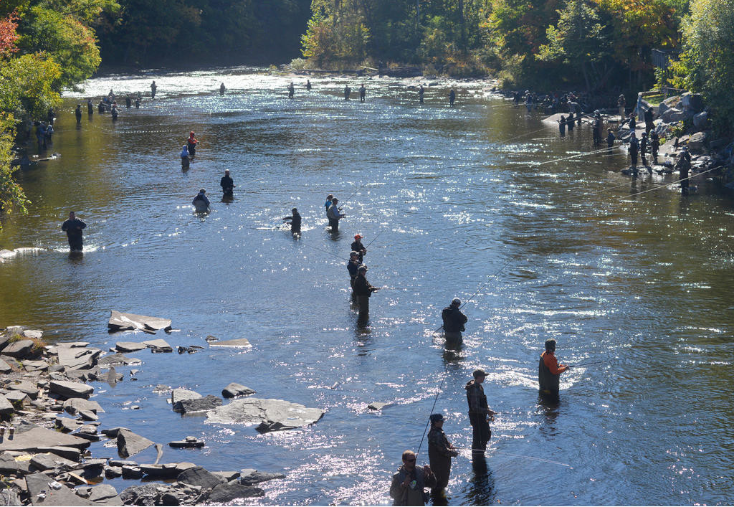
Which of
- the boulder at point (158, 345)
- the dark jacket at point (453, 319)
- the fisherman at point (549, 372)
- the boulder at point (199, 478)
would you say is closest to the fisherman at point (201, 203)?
the boulder at point (158, 345)

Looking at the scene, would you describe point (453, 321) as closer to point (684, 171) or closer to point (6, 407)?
point (6, 407)

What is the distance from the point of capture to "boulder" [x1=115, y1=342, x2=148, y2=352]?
868 inches

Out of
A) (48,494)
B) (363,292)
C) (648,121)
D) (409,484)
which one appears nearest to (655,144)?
(648,121)

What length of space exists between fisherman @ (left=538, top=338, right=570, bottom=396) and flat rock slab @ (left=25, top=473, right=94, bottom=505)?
34.0 feet

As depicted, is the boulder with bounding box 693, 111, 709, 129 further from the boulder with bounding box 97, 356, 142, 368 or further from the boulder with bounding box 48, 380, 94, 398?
the boulder with bounding box 48, 380, 94, 398

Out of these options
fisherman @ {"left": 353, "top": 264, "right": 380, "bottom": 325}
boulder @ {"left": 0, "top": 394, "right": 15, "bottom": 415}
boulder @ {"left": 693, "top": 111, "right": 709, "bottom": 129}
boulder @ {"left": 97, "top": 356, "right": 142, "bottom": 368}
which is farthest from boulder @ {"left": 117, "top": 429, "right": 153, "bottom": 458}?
boulder @ {"left": 693, "top": 111, "right": 709, "bottom": 129}

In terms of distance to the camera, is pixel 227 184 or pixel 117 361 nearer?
pixel 117 361

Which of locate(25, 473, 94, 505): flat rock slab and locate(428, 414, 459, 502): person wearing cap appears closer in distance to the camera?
locate(25, 473, 94, 505): flat rock slab

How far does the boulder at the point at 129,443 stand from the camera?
52.4ft

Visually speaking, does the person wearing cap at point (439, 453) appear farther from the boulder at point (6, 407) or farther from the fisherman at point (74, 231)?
the fisherman at point (74, 231)

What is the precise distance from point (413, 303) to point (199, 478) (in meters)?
12.6

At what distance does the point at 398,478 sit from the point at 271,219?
1010 inches

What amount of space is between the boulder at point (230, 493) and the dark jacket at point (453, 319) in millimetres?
8476

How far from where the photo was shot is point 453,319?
21656 mm
